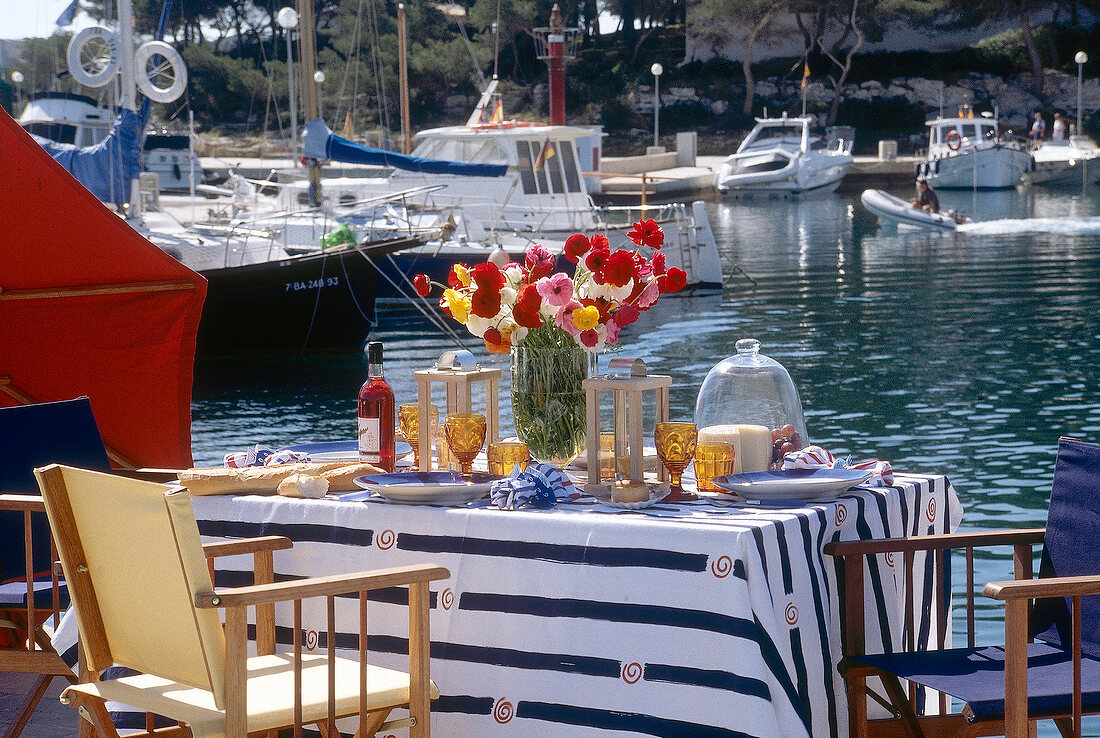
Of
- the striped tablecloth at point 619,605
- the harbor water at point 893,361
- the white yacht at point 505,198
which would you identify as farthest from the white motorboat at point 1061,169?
the striped tablecloth at point 619,605

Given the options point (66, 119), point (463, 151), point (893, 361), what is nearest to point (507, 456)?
point (893, 361)

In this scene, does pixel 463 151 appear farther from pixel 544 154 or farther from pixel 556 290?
pixel 556 290

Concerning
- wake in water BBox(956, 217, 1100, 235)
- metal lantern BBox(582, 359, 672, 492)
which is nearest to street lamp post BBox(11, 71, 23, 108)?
wake in water BBox(956, 217, 1100, 235)

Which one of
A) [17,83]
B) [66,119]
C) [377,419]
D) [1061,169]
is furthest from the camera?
[17,83]

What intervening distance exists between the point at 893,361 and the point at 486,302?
10193 mm

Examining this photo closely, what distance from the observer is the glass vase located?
3062 mm

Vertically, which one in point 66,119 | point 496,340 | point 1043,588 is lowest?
point 1043,588

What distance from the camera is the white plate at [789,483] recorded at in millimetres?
2768

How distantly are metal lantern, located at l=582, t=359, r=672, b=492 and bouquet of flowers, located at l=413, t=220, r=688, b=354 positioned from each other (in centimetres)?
10

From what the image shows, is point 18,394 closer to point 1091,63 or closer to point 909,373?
point 909,373

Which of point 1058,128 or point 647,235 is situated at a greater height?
point 1058,128

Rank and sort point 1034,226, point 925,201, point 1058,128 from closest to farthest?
point 1034,226 → point 925,201 → point 1058,128

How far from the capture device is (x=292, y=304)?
47.8 ft

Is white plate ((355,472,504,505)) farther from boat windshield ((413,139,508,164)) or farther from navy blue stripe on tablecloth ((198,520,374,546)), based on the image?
boat windshield ((413,139,508,164))
